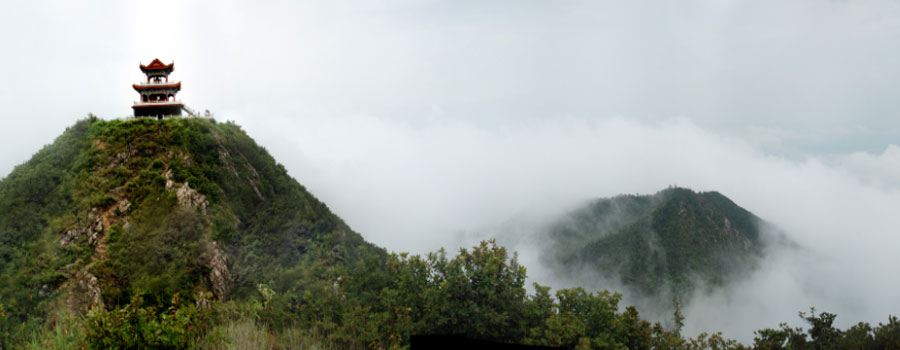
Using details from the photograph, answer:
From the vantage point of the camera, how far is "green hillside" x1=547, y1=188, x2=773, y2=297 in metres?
81.2

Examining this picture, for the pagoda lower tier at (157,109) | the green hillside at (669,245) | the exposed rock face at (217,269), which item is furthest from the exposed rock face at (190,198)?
the green hillside at (669,245)

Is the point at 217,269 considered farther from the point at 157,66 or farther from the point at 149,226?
the point at 157,66

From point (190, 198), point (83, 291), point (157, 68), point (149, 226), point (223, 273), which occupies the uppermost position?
point (157, 68)

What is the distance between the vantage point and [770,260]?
105312 mm

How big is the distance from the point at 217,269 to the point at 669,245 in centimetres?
9039

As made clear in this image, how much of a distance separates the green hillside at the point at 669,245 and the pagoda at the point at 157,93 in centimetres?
7417

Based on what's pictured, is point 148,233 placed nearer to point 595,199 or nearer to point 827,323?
point 827,323

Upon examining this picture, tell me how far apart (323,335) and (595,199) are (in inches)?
5121

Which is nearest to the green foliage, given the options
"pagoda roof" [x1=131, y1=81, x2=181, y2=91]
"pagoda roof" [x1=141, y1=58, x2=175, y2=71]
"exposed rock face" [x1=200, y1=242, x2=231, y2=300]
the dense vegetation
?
the dense vegetation

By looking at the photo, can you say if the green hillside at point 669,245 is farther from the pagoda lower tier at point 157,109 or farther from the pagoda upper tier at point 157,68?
the pagoda upper tier at point 157,68

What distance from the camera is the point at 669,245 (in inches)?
3462

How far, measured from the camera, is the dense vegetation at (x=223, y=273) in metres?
6.59

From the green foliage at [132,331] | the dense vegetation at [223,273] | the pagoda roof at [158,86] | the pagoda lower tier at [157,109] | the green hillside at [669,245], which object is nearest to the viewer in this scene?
the green foliage at [132,331]

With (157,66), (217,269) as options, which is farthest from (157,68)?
(217,269)
